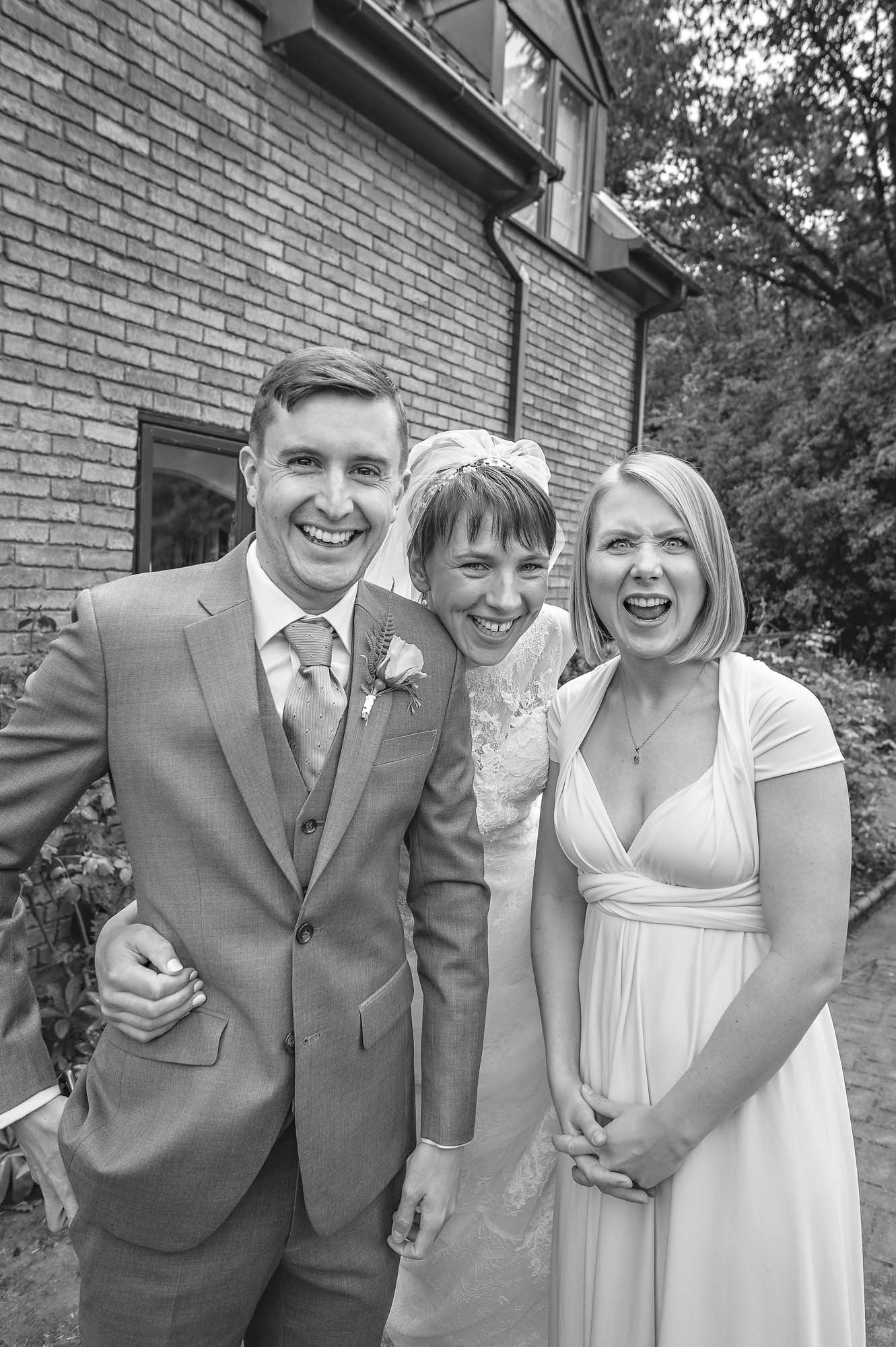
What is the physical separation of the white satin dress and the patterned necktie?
0.65 metres

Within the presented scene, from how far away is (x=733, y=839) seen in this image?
1.80 m

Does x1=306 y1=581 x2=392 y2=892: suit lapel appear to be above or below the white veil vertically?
below

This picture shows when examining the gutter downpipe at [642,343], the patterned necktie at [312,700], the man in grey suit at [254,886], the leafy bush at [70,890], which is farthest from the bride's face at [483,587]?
the gutter downpipe at [642,343]

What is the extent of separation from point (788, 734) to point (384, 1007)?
35.7 inches

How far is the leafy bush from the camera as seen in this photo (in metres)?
3.48

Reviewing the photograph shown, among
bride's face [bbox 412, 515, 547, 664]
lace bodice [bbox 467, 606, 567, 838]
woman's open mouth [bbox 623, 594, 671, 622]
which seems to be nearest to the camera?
woman's open mouth [bbox 623, 594, 671, 622]

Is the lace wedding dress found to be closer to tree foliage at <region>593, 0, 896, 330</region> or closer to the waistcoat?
the waistcoat

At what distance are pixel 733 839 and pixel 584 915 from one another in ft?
1.71

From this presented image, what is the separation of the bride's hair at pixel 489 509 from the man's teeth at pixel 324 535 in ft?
2.05

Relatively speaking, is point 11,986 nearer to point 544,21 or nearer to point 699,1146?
point 699,1146

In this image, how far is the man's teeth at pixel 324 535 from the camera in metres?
1.64

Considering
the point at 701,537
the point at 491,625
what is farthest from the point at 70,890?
the point at 701,537

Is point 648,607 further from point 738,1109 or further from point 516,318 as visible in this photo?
point 516,318

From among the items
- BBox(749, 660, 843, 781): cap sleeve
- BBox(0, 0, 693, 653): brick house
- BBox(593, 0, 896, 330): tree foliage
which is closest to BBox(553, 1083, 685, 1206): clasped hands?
BBox(749, 660, 843, 781): cap sleeve
